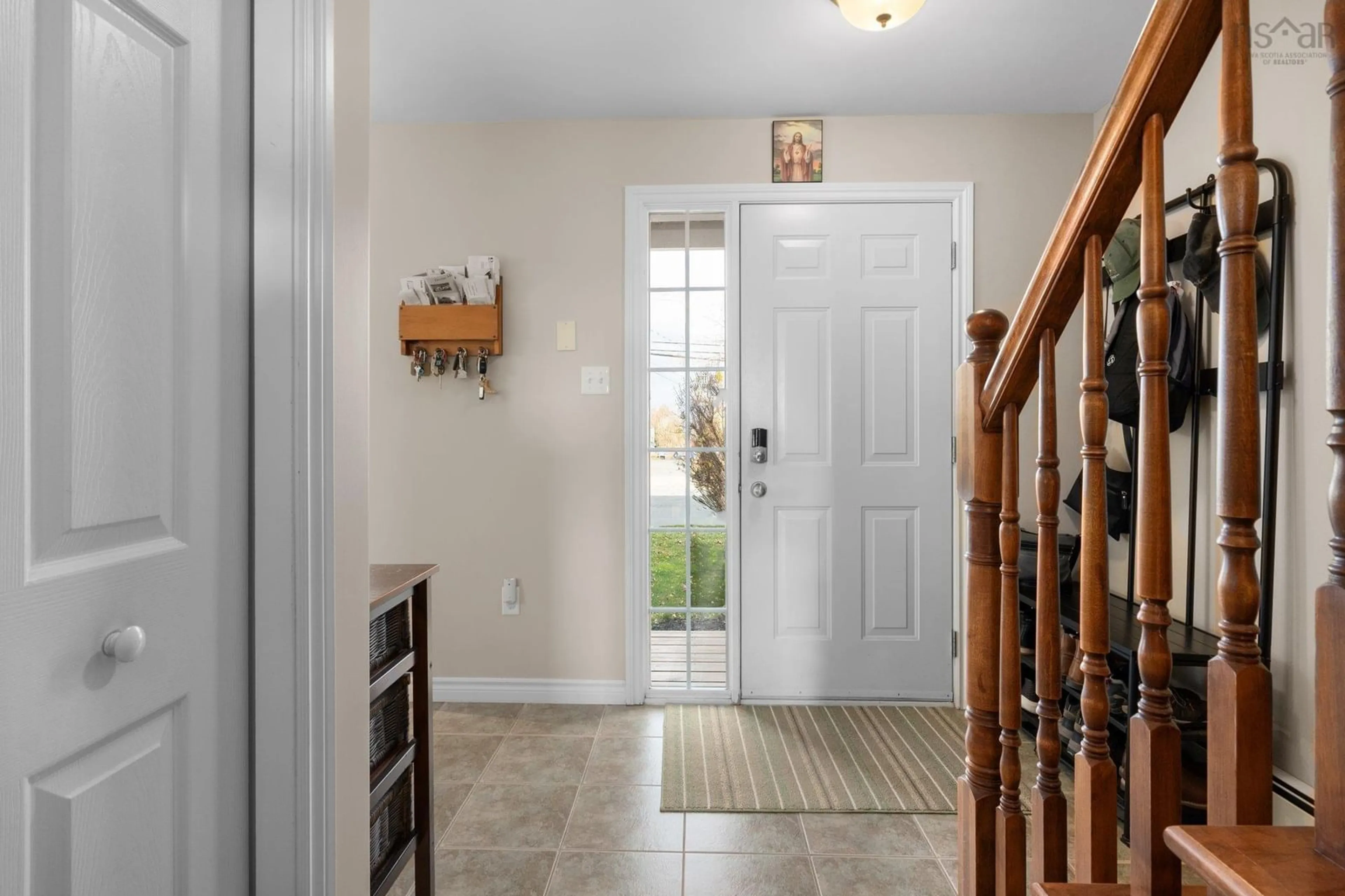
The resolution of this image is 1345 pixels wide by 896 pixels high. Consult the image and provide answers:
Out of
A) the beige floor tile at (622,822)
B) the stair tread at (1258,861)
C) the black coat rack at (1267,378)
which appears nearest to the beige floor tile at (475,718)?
the beige floor tile at (622,822)

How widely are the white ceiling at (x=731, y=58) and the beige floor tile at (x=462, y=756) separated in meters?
2.47

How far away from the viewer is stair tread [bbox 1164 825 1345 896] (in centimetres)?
55

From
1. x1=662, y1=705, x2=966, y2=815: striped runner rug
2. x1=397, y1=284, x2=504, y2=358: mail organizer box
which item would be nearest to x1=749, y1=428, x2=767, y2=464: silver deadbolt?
x1=662, y1=705, x2=966, y2=815: striped runner rug

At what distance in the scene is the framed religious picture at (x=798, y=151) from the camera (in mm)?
2836

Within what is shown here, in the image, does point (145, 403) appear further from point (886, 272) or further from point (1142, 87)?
point (886, 272)

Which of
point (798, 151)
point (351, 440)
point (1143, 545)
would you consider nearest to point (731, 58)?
point (798, 151)

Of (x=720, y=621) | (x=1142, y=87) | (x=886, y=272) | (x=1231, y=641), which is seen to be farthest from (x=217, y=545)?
(x=886, y=272)

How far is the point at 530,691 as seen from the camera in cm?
289

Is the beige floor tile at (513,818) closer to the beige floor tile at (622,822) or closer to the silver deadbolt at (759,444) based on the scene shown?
the beige floor tile at (622,822)

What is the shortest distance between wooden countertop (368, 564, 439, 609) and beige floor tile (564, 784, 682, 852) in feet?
3.04

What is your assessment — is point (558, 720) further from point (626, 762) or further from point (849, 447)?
point (849, 447)

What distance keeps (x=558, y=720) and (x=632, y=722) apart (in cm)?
31

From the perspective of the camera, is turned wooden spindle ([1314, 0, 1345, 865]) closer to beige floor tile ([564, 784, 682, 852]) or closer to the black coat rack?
the black coat rack

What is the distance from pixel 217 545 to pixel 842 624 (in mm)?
2446
